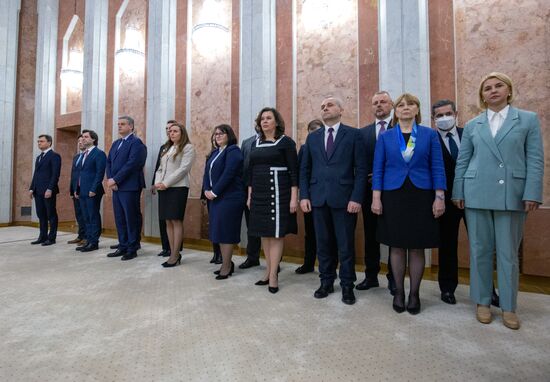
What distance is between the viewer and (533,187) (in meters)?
1.95

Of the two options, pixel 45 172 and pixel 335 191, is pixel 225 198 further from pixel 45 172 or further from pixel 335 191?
pixel 45 172

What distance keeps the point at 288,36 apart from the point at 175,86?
2.30 m

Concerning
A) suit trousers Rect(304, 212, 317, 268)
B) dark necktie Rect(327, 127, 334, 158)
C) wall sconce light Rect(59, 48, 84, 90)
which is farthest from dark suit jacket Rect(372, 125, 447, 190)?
wall sconce light Rect(59, 48, 84, 90)

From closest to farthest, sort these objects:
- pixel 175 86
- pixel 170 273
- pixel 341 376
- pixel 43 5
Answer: pixel 341 376 < pixel 170 273 < pixel 175 86 < pixel 43 5

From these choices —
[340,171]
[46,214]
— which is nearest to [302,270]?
[340,171]

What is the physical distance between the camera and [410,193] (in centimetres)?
222

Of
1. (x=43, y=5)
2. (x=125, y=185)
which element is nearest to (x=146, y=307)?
(x=125, y=185)

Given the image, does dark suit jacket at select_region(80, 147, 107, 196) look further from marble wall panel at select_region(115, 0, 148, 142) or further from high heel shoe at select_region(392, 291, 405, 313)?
high heel shoe at select_region(392, 291, 405, 313)

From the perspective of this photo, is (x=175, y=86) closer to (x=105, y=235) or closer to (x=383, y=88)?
(x=105, y=235)

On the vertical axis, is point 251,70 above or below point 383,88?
above

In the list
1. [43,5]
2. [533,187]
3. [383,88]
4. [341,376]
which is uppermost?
[43,5]

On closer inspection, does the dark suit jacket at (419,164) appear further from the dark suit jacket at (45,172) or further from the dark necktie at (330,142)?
the dark suit jacket at (45,172)

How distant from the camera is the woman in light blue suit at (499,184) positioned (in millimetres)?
1992

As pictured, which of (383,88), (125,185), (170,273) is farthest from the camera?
(125,185)
